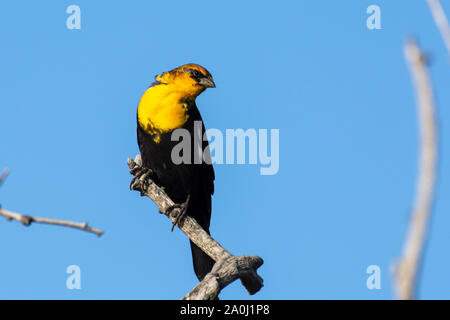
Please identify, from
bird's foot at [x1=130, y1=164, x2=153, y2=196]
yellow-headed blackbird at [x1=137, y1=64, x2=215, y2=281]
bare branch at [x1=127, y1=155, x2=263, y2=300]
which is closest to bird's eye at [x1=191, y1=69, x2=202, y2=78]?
yellow-headed blackbird at [x1=137, y1=64, x2=215, y2=281]

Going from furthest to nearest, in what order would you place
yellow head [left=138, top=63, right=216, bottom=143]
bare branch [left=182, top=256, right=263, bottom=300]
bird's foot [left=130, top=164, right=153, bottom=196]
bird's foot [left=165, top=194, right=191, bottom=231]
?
yellow head [left=138, top=63, right=216, bottom=143], bird's foot [left=130, top=164, right=153, bottom=196], bird's foot [left=165, top=194, right=191, bottom=231], bare branch [left=182, top=256, right=263, bottom=300]

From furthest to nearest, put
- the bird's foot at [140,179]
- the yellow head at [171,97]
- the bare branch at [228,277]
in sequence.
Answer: the yellow head at [171,97], the bird's foot at [140,179], the bare branch at [228,277]

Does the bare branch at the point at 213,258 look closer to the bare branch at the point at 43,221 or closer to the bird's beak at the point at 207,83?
the bird's beak at the point at 207,83

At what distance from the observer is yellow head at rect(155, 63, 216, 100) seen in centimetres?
650

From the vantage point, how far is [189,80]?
6.54 meters

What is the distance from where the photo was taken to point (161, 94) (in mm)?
6406

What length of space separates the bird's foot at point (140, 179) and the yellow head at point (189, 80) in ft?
3.59

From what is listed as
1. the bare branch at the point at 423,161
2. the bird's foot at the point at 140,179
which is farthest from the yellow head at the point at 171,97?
the bare branch at the point at 423,161

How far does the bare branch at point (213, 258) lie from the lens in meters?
4.25

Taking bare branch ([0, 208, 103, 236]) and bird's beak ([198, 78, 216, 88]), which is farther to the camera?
bird's beak ([198, 78, 216, 88])

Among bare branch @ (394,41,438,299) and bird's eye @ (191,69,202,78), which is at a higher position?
bird's eye @ (191,69,202,78)

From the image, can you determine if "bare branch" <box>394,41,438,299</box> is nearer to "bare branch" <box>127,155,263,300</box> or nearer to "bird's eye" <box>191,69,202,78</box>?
"bare branch" <box>127,155,263,300</box>

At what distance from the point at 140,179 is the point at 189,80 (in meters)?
1.44
